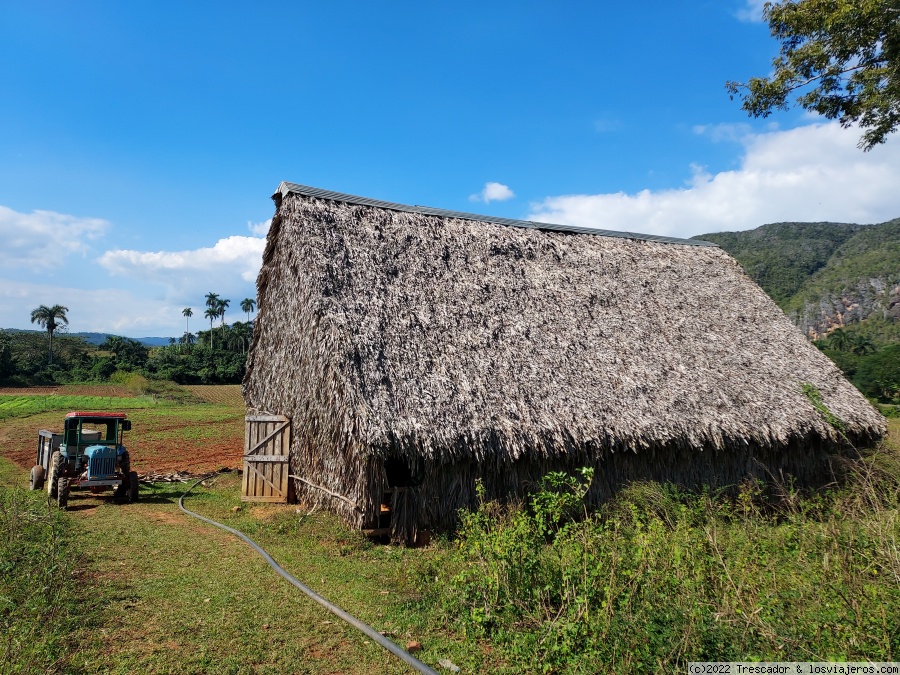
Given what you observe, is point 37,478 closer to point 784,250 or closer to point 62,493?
point 62,493

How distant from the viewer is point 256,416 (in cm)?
1120

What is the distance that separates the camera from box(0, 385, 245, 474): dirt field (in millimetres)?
16188

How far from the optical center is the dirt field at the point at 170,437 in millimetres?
16188

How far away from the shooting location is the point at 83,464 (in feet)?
36.6

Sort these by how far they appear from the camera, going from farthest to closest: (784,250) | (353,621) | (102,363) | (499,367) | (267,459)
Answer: (784,250) → (102,363) → (267,459) → (499,367) → (353,621)

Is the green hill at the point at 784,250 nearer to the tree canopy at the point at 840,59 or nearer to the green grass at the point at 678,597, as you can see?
the tree canopy at the point at 840,59

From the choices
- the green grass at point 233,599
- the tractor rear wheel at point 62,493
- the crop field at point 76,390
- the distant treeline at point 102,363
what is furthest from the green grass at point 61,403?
the green grass at point 233,599

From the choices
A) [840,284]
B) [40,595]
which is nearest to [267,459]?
[40,595]

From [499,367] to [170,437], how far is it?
17248 mm

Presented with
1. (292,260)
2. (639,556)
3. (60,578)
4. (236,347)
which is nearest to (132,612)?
(60,578)

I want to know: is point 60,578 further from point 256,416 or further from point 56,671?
point 256,416

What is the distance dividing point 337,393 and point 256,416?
12.2 feet

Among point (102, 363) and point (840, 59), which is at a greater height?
point (840, 59)

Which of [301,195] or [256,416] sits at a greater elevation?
[301,195]
